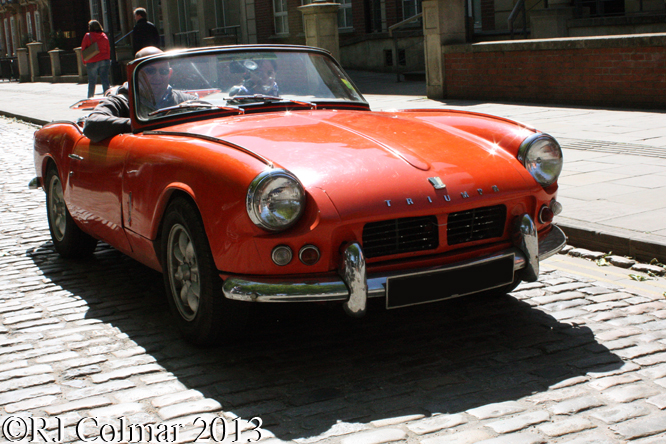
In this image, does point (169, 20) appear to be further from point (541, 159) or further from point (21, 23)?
point (541, 159)

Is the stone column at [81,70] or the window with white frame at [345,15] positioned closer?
the window with white frame at [345,15]

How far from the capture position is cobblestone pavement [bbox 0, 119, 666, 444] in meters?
3.21

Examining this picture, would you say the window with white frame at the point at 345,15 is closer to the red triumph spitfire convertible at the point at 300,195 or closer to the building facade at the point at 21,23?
the red triumph spitfire convertible at the point at 300,195

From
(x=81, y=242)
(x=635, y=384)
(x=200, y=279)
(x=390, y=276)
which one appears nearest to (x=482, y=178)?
(x=390, y=276)

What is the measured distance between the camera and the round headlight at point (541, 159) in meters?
4.35

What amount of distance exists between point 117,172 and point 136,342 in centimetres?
105

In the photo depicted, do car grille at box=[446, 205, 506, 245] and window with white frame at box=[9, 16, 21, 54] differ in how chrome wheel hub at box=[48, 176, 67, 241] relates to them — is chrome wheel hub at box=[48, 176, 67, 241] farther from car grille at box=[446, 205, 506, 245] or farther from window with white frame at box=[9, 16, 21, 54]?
window with white frame at box=[9, 16, 21, 54]

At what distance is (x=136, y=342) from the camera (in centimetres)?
428

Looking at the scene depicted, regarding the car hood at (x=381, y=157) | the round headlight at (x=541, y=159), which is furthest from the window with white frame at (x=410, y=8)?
the round headlight at (x=541, y=159)

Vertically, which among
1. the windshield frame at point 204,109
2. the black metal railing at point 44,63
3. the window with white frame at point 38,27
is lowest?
the windshield frame at point 204,109

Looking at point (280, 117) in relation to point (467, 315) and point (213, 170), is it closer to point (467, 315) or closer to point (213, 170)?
point (213, 170)

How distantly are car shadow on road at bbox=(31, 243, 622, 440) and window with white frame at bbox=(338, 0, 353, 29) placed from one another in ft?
78.8

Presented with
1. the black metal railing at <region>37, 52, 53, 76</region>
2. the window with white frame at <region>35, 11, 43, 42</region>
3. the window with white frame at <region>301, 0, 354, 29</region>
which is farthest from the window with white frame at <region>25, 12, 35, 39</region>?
the window with white frame at <region>301, 0, 354, 29</region>

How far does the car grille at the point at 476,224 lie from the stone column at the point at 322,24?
16046mm
